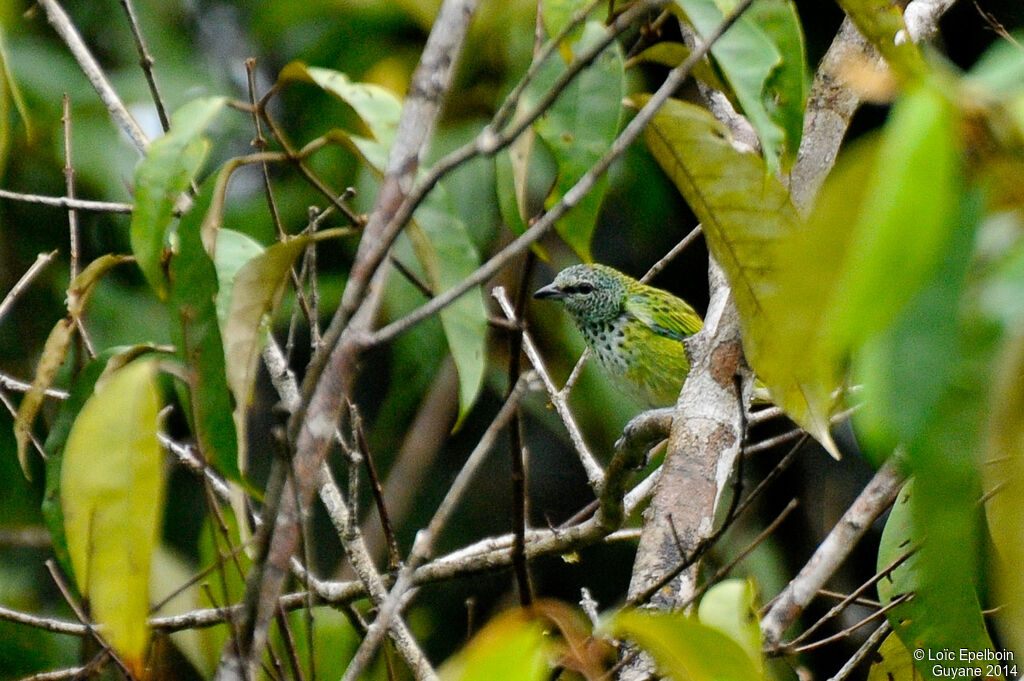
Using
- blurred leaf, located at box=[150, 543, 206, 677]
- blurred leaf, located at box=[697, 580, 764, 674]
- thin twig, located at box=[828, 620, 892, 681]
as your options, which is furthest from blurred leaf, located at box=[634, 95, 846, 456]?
blurred leaf, located at box=[150, 543, 206, 677]

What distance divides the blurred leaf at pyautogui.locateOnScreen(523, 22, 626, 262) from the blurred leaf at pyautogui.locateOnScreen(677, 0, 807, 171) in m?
0.17

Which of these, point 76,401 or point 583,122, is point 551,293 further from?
point 583,122

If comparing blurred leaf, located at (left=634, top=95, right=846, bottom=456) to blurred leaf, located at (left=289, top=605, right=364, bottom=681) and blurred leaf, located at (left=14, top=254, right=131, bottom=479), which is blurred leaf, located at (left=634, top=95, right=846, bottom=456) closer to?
blurred leaf, located at (left=14, top=254, right=131, bottom=479)

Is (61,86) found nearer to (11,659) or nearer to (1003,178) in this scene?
(11,659)

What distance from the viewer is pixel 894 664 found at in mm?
2852

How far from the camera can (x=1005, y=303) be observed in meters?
1.00

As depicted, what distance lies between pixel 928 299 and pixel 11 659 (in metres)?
3.82

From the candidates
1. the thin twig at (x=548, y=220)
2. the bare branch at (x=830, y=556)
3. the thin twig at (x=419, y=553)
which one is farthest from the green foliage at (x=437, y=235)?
the bare branch at (x=830, y=556)

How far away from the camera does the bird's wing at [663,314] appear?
4.98m

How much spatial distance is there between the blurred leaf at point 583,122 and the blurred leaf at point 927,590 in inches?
28.6

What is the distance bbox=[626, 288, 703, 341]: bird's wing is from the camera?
4.98 meters

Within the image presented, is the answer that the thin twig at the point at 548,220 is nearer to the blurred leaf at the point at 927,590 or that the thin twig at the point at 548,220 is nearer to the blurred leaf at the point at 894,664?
the blurred leaf at the point at 927,590

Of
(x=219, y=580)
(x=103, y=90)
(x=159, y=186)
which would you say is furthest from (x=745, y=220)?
(x=103, y=90)

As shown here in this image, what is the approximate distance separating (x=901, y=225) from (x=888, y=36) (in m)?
0.65
